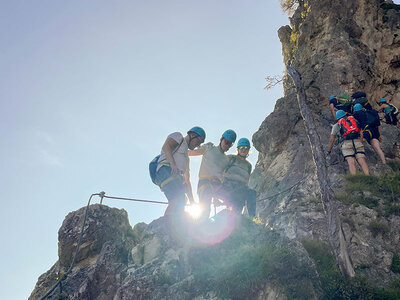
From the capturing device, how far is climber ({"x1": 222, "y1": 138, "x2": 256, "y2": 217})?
864 centimetres

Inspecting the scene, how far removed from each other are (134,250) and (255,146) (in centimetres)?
1164

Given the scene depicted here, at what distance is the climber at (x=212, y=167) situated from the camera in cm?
838

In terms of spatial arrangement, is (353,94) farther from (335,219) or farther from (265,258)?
(265,258)

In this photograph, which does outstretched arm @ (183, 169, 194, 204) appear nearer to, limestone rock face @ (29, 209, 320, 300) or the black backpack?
limestone rock face @ (29, 209, 320, 300)

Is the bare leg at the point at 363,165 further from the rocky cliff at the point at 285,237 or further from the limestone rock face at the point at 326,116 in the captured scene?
the limestone rock face at the point at 326,116

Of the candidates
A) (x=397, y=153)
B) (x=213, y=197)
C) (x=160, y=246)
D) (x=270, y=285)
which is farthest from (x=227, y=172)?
(x=397, y=153)

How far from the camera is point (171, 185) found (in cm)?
741

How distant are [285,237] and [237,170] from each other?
7.95ft

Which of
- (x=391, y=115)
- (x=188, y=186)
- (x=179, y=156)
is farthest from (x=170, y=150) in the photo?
(x=391, y=115)

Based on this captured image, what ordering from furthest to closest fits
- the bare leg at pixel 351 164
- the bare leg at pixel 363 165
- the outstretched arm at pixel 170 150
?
1. the bare leg at pixel 351 164
2. the bare leg at pixel 363 165
3. the outstretched arm at pixel 170 150

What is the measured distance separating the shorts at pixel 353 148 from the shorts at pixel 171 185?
7.37m

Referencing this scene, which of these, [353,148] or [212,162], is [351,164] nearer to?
[353,148]

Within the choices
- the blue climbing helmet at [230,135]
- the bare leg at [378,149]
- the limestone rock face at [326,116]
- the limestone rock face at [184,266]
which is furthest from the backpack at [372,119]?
the limestone rock face at [184,266]

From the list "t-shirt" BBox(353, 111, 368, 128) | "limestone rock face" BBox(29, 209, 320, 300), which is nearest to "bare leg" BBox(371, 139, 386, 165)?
"t-shirt" BBox(353, 111, 368, 128)
